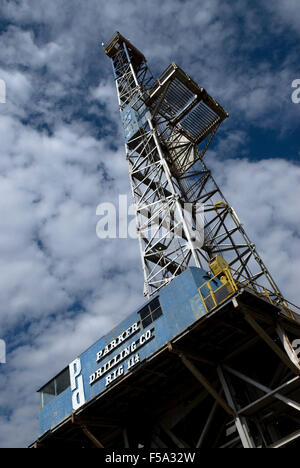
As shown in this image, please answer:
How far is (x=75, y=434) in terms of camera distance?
22.8 metres

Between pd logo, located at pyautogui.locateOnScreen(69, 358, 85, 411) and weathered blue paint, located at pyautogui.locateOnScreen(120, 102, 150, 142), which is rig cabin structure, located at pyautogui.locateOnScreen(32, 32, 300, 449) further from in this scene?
weathered blue paint, located at pyautogui.locateOnScreen(120, 102, 150, 142)

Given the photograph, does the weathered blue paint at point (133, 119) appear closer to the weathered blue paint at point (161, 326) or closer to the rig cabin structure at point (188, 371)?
the rig cabin structure at point (188, 371)

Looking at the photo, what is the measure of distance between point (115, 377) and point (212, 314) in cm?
638

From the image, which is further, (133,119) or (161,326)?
(133,119)

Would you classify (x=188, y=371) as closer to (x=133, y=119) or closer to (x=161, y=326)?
(x=161, y=326)

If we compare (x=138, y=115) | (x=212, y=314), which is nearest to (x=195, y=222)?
(x=138, y=115)

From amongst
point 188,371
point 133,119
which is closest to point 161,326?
point 188,371

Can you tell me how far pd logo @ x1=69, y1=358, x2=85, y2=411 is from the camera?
22.0 meters

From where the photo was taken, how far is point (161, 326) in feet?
64.8

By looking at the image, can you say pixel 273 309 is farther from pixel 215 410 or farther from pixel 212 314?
pixel 215 410

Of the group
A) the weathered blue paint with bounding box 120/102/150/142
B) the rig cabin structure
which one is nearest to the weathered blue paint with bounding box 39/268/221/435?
the rig cabin structure

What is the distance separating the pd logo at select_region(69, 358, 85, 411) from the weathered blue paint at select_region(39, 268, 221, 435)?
0.33 meters

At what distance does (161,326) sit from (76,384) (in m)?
6.76

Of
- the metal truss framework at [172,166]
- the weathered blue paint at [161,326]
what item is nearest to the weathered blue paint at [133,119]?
the metal truss framework at [172,166]
